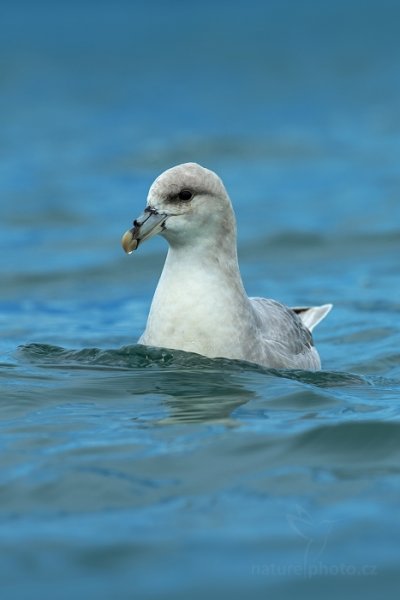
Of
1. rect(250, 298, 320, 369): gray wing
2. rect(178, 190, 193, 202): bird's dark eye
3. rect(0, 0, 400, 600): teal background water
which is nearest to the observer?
rect(0, 0, 400, 600): teal background water

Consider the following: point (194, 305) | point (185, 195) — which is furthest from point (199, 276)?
point (185, 195)

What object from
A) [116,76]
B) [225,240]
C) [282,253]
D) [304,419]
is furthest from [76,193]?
[304,419]

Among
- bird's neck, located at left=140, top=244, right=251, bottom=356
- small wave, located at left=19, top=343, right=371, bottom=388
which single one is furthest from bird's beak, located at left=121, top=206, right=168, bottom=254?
small wave, located at left=19, top=343, right=371, bottom=388

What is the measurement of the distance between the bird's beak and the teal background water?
80 centimetres

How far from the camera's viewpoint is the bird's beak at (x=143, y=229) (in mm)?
7992

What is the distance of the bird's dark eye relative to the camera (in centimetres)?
819

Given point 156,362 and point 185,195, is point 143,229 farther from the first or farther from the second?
point 156,362

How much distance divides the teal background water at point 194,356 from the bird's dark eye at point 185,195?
37.7 inches

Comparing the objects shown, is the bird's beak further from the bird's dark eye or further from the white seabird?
the bird's dark eye

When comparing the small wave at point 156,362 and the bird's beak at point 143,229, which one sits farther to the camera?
the small wave at point 156,362

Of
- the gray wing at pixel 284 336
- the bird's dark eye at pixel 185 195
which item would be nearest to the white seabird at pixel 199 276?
the bird's dark eye at pixel 185 195

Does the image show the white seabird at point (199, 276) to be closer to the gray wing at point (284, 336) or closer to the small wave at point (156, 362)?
the small wave at point (156, 362)

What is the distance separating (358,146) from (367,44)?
8045 mm

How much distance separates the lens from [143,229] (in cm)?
803
